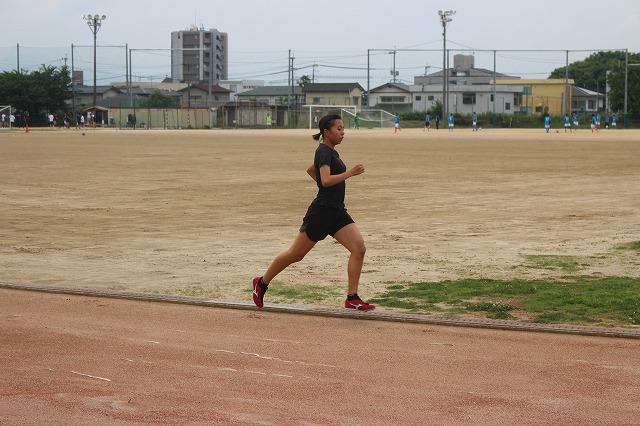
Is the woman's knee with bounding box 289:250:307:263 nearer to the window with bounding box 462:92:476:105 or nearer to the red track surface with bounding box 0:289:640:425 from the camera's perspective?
the red track surface with bounding box 0:289:640:425

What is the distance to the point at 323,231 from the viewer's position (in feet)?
27.4

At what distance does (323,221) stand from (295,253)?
45 centimetres

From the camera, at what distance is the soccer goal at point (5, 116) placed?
84262mm

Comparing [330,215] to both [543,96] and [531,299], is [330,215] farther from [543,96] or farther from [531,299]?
[543,96]

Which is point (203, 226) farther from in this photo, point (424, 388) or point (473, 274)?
point (424, 388)

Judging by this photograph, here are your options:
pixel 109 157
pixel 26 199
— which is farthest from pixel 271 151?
pixel 26 199

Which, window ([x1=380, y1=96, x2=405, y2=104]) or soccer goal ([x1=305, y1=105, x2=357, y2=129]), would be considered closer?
soccer goal ([x1=305, y1=105, x2=357, y2=129])

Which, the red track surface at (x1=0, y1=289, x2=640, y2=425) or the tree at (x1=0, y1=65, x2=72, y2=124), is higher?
the tree at (x1=0, y1=65, x2=72, y2=124)

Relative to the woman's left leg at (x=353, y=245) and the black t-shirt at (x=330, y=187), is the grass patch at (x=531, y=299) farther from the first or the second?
the black t-shirt at (x=330, y=187)

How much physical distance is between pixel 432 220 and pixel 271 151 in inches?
960

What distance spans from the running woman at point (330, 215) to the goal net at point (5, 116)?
80.1 metres

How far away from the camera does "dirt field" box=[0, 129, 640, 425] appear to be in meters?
5.77

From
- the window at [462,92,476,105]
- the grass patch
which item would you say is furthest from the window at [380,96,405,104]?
the grass patch

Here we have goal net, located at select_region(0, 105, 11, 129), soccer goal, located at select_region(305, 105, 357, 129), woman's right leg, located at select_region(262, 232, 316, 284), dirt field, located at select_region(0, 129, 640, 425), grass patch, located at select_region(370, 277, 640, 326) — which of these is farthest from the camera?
soccer goal, located at select_region(305, 105, 357, 129)
